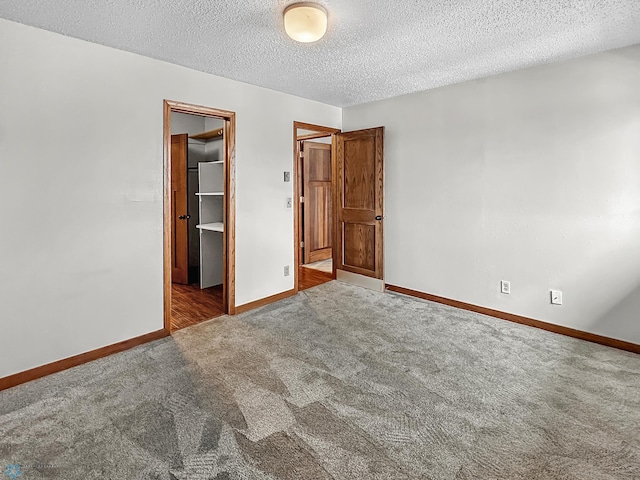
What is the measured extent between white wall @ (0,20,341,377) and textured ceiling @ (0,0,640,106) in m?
0.20

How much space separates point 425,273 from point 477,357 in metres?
1.57

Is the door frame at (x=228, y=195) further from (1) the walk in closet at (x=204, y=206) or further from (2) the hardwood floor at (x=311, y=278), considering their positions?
(2) the hardwood floor at (x=311, y=278)

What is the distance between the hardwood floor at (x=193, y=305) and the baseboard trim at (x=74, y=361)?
0.33m

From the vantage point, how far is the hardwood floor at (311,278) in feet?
16.5

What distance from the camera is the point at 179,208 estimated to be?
4.90m

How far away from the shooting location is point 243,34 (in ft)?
8.51

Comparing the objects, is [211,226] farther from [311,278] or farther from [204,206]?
[311,278]

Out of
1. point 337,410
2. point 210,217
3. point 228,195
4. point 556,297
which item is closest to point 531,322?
point 556,297

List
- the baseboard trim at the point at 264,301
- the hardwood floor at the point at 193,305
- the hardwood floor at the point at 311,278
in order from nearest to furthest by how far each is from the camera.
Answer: the hardwood floor at the point at 193,305 → the baseboard trim at the point at 264,301 → the hardwood floor at the point at 311,278

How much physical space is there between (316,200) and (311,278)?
1.62m

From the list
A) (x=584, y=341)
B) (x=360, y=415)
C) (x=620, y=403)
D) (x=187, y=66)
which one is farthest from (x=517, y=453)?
(x=187, y=66)

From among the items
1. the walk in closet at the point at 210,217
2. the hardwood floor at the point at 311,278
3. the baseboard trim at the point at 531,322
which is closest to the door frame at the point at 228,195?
the walk in closet at the point at 210,217

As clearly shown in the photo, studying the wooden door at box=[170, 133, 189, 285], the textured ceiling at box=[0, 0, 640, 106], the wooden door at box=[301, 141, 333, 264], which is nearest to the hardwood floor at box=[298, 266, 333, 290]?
the wooden door at box=[301, 141, 333, 264]

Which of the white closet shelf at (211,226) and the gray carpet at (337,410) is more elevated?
the white closet shelf at (211,226)
